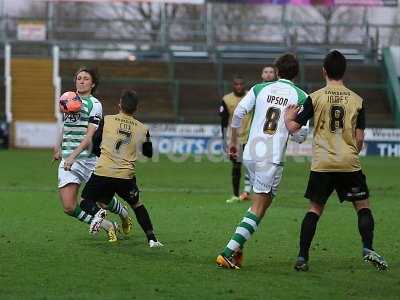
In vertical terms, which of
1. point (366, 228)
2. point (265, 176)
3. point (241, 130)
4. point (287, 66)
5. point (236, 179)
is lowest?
point (236, 179)

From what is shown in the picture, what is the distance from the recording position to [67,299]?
24.6ft

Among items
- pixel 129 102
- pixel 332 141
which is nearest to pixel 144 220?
pixel 129 102

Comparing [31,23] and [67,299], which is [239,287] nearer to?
[67,299]

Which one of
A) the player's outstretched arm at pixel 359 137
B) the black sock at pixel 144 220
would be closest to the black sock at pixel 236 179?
the black sock at pixel 144 220

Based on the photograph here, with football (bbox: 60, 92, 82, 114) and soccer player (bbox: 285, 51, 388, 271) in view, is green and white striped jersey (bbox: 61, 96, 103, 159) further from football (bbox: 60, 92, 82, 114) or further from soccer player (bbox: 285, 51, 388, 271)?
soccer player (bbox: 285, 51, 388, 271)

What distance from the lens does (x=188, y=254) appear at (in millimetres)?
10047

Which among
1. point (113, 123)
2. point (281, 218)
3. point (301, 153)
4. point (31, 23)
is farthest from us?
point (31, 23)

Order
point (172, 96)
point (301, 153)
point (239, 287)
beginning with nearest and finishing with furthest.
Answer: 1. point (239, 287)
2. point (301, 153)
3. point (172, 96)

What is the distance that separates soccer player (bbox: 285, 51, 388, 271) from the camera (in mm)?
9016

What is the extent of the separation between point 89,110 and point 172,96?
28644 mm

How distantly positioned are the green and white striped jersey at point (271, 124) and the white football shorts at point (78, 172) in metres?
2.56

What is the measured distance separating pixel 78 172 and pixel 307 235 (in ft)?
10.6

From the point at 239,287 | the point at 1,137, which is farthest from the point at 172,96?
the point at 239,287

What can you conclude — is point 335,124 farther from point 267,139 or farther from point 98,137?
point 98,137
